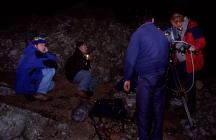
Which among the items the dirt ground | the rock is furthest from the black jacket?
the rock

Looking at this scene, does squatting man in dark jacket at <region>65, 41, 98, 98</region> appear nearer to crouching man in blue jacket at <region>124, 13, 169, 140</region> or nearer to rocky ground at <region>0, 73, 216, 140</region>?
rocky ground at <region>0, 73, 216, 140</region>

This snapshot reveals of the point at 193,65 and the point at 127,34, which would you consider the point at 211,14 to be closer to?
the point at 127,34

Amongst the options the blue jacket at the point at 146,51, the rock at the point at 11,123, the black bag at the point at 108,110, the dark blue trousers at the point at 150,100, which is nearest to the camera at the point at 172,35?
the blue jacket at the point at 146,51

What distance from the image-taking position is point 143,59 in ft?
18.2

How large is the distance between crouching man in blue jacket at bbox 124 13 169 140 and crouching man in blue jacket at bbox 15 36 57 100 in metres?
2.81

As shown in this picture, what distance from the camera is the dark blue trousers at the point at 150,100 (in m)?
5.62

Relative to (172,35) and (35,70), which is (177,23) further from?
(35,70)

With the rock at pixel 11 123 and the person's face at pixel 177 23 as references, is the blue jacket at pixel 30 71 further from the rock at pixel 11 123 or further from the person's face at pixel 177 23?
the person's face at pixel 177 23

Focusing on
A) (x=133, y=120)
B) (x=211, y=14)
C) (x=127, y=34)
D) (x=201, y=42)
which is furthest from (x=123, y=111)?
(x=211, y=14)

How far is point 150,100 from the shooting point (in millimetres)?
5742

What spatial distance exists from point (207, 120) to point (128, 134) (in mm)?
1949

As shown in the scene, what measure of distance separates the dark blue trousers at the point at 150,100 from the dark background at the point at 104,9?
578cm

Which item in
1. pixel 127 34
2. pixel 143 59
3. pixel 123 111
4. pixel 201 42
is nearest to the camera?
pixel 143 59

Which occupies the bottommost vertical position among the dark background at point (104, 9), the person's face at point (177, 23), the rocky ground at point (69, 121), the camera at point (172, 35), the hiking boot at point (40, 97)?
the rocky ground at point (69, 121)
